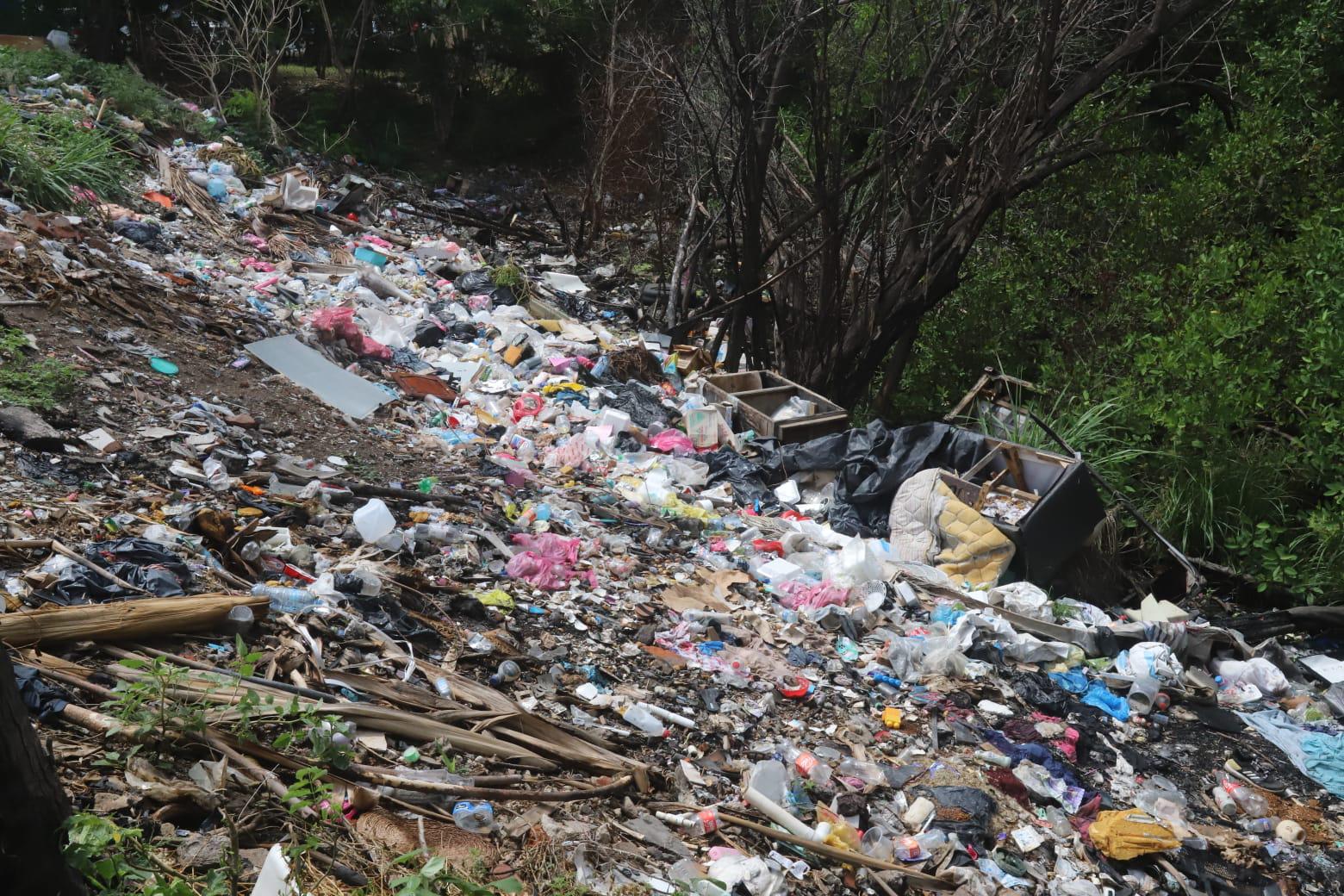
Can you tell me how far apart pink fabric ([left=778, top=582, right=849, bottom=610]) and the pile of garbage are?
14 millimetres

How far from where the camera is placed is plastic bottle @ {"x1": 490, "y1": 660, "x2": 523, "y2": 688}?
3229 millimetres

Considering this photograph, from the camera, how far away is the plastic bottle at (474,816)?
7.75 ft

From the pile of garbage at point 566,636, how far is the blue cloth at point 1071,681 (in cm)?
1

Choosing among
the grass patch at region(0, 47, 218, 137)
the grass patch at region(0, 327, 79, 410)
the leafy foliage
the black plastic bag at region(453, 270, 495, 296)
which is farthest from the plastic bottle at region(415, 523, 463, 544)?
the grass patch at region(0, 47, 218, 137)

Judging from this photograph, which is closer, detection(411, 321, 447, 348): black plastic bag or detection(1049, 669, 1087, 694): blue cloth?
detection(1049, 669, 1087, 694): blue cloth

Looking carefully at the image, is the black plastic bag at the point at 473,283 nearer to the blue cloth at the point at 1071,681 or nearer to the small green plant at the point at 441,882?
the blue cloth at the point at 1071,681

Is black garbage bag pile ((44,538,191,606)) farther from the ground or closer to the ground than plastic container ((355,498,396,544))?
farther from the ground

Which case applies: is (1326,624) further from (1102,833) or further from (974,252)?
(974,252)

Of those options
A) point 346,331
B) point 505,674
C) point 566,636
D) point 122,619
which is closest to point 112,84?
point 346,331

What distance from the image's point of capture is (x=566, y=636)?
377cm

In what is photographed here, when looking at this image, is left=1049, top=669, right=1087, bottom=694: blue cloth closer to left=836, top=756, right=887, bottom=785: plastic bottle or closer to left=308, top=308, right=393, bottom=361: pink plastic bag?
left=836, top=756, right=887, bottom=785: plastic bottle

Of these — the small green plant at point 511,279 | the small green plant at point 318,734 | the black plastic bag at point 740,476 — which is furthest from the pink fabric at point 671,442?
the small green plant at point 318,734

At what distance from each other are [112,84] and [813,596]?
8.93m

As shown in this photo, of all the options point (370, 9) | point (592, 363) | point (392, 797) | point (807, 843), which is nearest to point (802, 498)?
point (592, 363)
